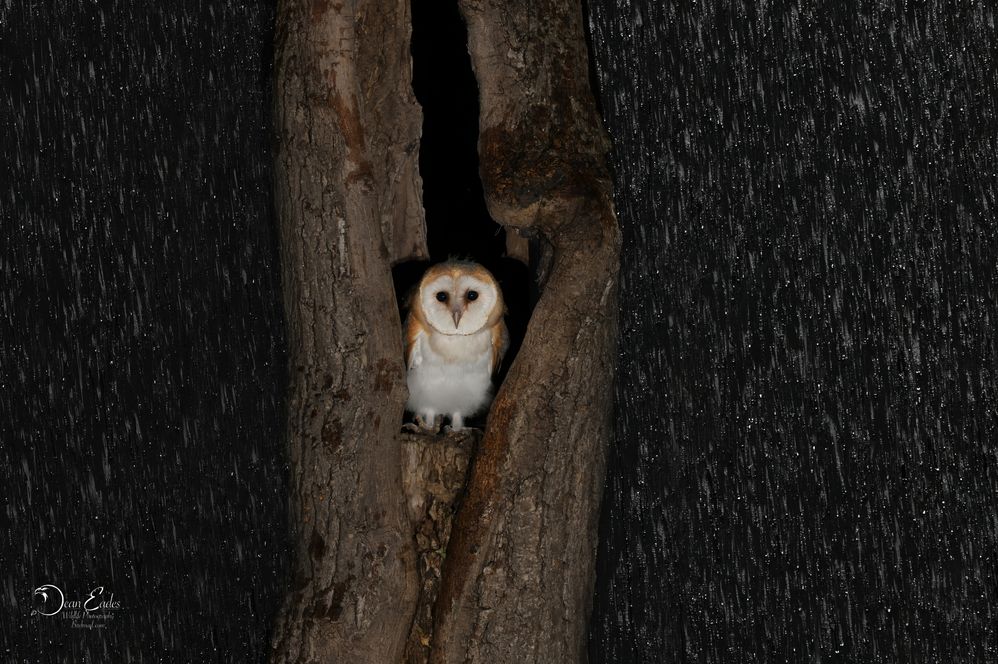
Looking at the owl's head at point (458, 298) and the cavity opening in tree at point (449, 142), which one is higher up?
the cavity opening in tree at point (449, 142)

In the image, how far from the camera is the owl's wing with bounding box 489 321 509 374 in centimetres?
255

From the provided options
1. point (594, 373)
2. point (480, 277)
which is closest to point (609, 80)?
point (480, 277)

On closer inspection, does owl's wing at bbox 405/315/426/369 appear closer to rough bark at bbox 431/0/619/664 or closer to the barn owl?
the barn owl

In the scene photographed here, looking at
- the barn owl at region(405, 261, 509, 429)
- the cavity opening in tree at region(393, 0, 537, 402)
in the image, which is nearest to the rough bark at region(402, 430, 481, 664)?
the barn owl at region(405, 261, 509, 429)

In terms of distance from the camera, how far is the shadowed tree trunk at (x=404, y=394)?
207 centimetres

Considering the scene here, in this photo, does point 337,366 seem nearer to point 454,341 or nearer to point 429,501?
point 429,501

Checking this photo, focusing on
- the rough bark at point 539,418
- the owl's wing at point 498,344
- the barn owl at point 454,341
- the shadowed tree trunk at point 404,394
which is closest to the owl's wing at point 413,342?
the barn owl at point 454,341

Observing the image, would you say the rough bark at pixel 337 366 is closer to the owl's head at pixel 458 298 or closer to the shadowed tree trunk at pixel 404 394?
the shadowed tree trunk at pixel 404 394

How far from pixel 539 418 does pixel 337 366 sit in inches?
16.5

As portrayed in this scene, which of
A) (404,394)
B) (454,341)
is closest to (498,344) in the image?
(454,341)

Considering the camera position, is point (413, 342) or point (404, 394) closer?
point (404, 394)

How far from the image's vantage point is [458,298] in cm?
241

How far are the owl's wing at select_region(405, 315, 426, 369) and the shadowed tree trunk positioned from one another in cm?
36

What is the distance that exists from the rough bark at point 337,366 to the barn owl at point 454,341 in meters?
0.28
